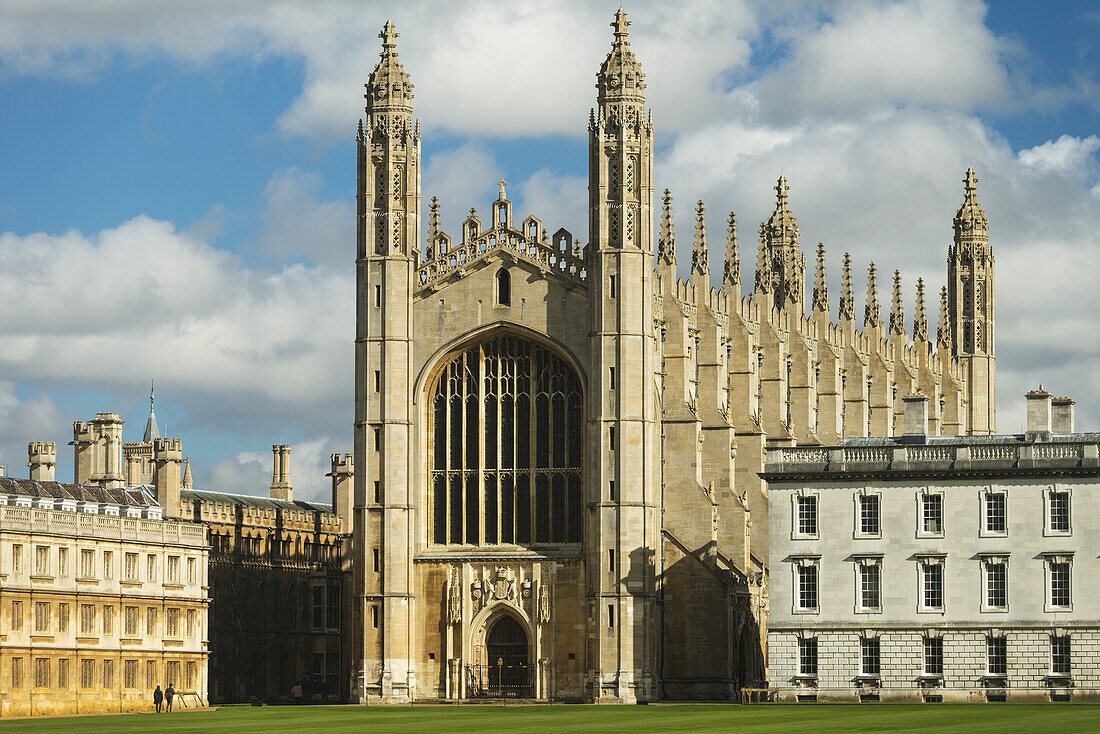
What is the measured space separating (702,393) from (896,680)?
71.3 feet

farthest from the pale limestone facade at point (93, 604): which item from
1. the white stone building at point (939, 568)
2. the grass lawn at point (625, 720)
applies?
the white stone building at point (939, 568)

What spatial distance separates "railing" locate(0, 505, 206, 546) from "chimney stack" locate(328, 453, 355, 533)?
28.4m

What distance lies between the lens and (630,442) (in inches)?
3393

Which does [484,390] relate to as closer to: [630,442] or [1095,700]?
[630,442]

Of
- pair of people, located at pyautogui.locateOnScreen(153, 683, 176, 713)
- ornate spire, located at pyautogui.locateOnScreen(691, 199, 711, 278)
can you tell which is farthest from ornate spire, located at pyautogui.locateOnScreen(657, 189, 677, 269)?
pair of people, located at pyautogui.locateOnScreen(153, 683, 176, 713)

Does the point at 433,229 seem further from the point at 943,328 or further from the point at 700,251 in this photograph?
the point at 943,328

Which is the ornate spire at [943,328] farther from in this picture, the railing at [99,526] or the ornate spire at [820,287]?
the railing at [99,526]

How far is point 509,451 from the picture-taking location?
8875cm

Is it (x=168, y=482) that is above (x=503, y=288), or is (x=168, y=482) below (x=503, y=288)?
below

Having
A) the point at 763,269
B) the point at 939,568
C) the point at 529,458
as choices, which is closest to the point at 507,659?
the point at 529,458

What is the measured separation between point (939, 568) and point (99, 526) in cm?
3376

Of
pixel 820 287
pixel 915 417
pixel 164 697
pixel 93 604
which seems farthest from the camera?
pixel 820 287

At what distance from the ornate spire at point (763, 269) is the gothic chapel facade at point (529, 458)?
1317cm

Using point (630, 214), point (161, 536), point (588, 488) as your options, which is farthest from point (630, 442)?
point (161, 536)
